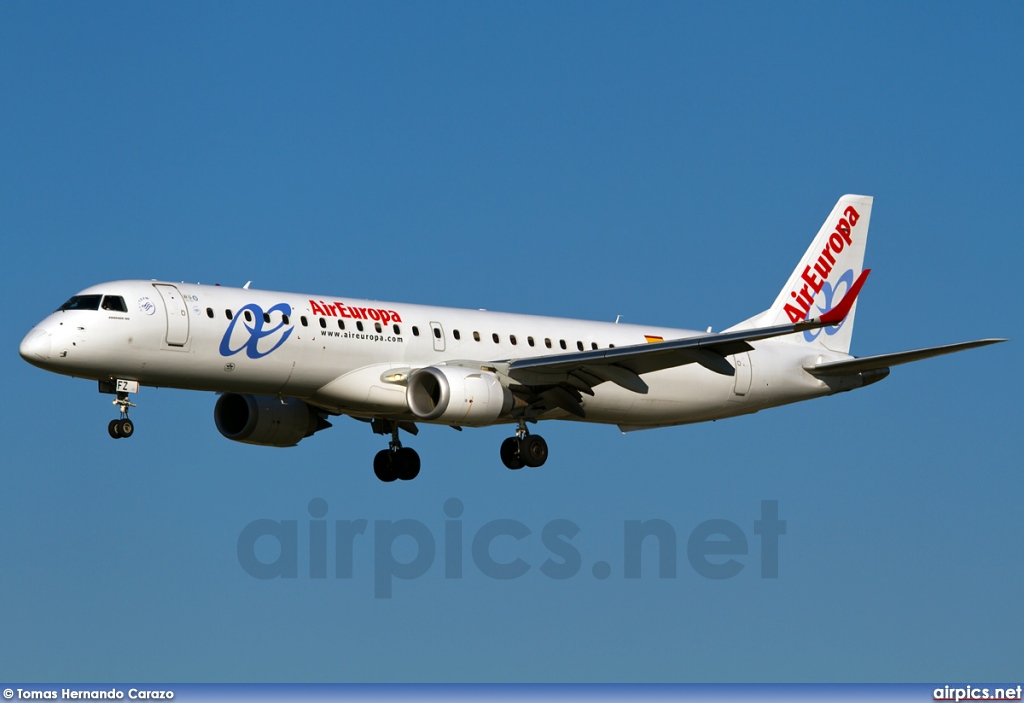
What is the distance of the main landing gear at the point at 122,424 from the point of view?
40156mm

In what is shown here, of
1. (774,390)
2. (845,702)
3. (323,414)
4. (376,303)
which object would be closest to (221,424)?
(323,414)

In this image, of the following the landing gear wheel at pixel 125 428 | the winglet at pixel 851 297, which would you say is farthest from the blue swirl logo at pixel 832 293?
the landing gear wheel at pixel 125 428

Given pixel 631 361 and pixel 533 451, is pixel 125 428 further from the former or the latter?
pixel 631 361

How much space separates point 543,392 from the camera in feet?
147

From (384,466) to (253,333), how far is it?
26.9ft

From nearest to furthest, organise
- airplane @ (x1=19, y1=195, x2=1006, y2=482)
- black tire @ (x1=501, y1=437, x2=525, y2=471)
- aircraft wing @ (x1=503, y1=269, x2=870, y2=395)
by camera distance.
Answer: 1. airplane @ (x1=19, y1=195, x2=1006, y2=482)
2. aircraft wing @ (x1=503, y1=269, x2=870, y2=395)
3. black tire @ (x1=501, y1=437, x2=525, y2=471)

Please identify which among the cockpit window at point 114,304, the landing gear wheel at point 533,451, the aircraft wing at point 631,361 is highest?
the cockpit window at point 114,304

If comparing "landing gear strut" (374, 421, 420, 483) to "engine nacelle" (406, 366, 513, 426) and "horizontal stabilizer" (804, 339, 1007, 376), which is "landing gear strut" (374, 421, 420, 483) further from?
"horizontal stabilizer" (804, 339, 1007, 376)

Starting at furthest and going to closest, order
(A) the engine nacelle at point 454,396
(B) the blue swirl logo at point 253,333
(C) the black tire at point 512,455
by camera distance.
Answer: (C) the black tire at point 512,455
(A) the engine nacelle at point 454,396
(B) the blue swirl logo at point 253,333

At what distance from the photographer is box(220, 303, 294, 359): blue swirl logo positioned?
40.6m

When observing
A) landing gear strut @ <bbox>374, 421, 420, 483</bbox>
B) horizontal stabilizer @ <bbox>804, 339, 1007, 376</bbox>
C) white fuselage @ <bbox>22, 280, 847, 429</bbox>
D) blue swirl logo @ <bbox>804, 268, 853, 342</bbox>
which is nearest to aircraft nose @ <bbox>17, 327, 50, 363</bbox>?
white fuselage @ <bbox>22, 280, 847, 429</bbox>

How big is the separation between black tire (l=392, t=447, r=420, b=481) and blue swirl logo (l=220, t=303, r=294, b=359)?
7547 mm

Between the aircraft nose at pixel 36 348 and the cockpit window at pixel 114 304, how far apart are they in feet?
4.84

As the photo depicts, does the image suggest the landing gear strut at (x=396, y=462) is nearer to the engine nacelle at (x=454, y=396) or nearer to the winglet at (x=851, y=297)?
the engine nacelle at (x=454, y=396)
